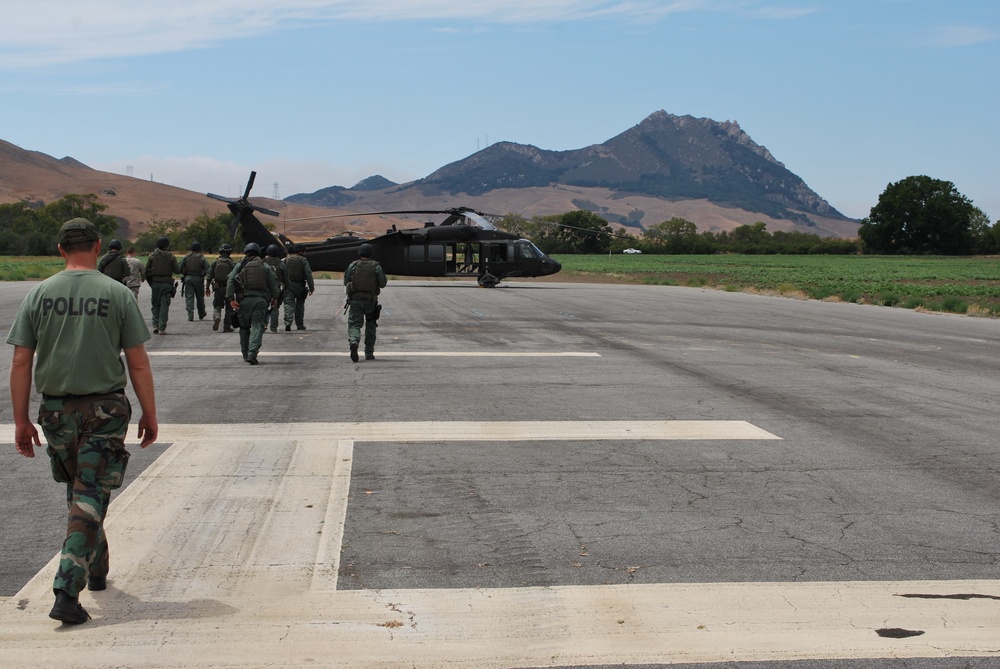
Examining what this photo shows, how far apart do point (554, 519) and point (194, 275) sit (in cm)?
1728

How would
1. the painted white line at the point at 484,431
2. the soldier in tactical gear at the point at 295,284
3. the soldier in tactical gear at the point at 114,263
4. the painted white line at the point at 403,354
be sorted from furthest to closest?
the soldier in tactical gear at the point at 295,284 < the soldier in tactical gear at the point at 114,263 < the painted white line at the point at 403,354 < the painted white line at the point at 484,431

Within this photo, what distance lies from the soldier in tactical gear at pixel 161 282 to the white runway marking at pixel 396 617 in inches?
542

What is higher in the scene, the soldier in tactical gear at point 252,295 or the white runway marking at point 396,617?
the soldier in tactical gear at point 252,295

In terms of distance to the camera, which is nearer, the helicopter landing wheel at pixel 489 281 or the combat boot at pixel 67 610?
the combat boot at pixel 67 610

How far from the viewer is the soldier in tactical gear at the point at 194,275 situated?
21.4 meters

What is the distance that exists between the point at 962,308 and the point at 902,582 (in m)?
33.2

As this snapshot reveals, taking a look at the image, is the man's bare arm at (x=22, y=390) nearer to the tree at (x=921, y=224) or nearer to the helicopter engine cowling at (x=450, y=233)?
the helicopter engine cowling at (x=450, y=233)

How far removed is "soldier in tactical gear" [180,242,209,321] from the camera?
70.3 ft

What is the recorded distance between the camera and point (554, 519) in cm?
634

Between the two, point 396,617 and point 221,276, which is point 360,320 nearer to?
point 221,276

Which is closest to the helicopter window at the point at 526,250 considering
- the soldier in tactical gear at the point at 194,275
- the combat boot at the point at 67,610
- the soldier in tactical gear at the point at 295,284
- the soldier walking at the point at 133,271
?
the soldier in tactical gear at the point at 194,275

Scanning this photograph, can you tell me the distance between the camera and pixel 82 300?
481cm

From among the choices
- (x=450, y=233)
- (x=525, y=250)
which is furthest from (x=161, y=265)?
(x=525, y=250)

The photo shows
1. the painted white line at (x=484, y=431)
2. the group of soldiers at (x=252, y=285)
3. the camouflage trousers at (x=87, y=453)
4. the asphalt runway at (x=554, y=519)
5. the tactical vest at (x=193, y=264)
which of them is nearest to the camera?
the asphalt runway at (x=554, y=519)
